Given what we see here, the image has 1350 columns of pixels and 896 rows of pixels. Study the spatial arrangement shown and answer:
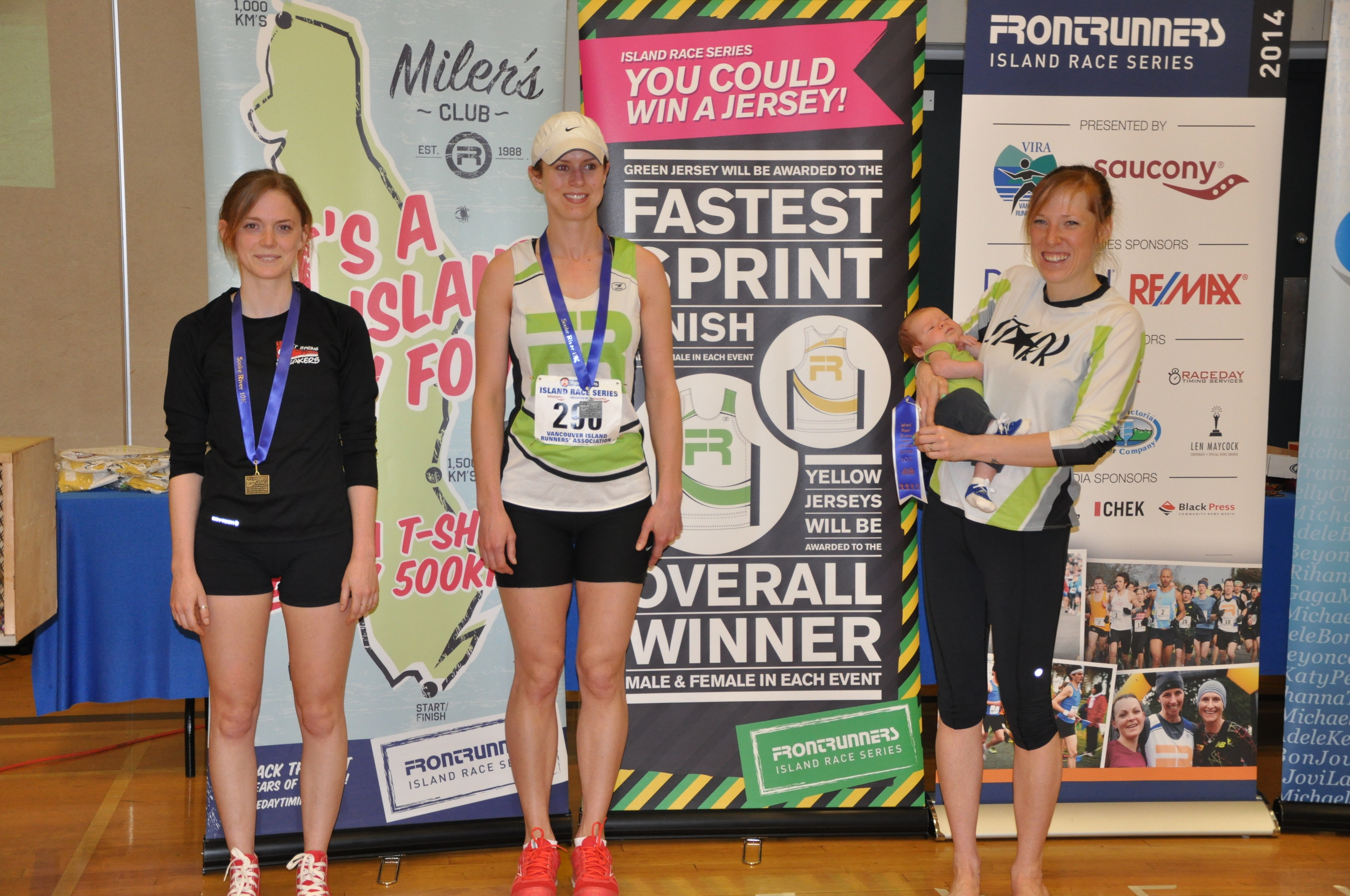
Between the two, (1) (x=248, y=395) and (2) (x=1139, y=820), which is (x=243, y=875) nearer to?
(1) (x=248, y=395)

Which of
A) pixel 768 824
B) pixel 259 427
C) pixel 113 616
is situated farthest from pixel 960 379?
pixel 113 616

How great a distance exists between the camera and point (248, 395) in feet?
7.18

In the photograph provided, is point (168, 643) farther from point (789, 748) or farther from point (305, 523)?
point (789, 748)

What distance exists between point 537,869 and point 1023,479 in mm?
1413

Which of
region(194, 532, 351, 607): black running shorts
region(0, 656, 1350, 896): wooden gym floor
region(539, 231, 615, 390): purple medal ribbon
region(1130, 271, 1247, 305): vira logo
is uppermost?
region(1130, 271, 1247, 305): vira logo

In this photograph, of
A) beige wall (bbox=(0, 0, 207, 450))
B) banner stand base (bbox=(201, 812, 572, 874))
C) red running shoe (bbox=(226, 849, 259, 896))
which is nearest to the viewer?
red running shoe (bbox=(226, 849, 259, 896))

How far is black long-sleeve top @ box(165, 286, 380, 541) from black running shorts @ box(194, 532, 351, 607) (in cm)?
2

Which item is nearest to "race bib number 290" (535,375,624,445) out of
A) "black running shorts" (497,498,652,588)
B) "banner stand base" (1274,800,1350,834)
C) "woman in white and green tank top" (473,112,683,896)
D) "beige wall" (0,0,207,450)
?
"woman in white and green tank top" (473,112,683,896)

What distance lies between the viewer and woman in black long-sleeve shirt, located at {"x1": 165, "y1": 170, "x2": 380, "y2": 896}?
2182mm

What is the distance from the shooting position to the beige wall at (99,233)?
457cm

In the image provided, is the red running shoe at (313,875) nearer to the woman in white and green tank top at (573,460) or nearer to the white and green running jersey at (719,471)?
the woman in white and green tank top at (573,460)

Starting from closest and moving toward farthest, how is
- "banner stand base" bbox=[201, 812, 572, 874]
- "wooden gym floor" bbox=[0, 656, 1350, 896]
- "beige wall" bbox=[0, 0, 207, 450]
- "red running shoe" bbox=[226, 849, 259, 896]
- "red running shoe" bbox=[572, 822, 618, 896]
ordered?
"red running shoe" bbox=[226, 849, 259, 896] → "red running shoe" bbox=[572, 822, 618, 896] → "wooden gym floor" bbox=[0, 656, 1350, 896] → "banner stand base" bbox=[201, 812, 572, 874] → "beige wall" bbox=[0, 0, 207, 450]

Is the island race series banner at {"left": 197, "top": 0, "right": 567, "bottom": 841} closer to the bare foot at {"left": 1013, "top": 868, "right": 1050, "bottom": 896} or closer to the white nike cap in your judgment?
the white nike cap

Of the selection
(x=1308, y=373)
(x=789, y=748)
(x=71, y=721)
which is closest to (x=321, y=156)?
(x=789, y=748)
